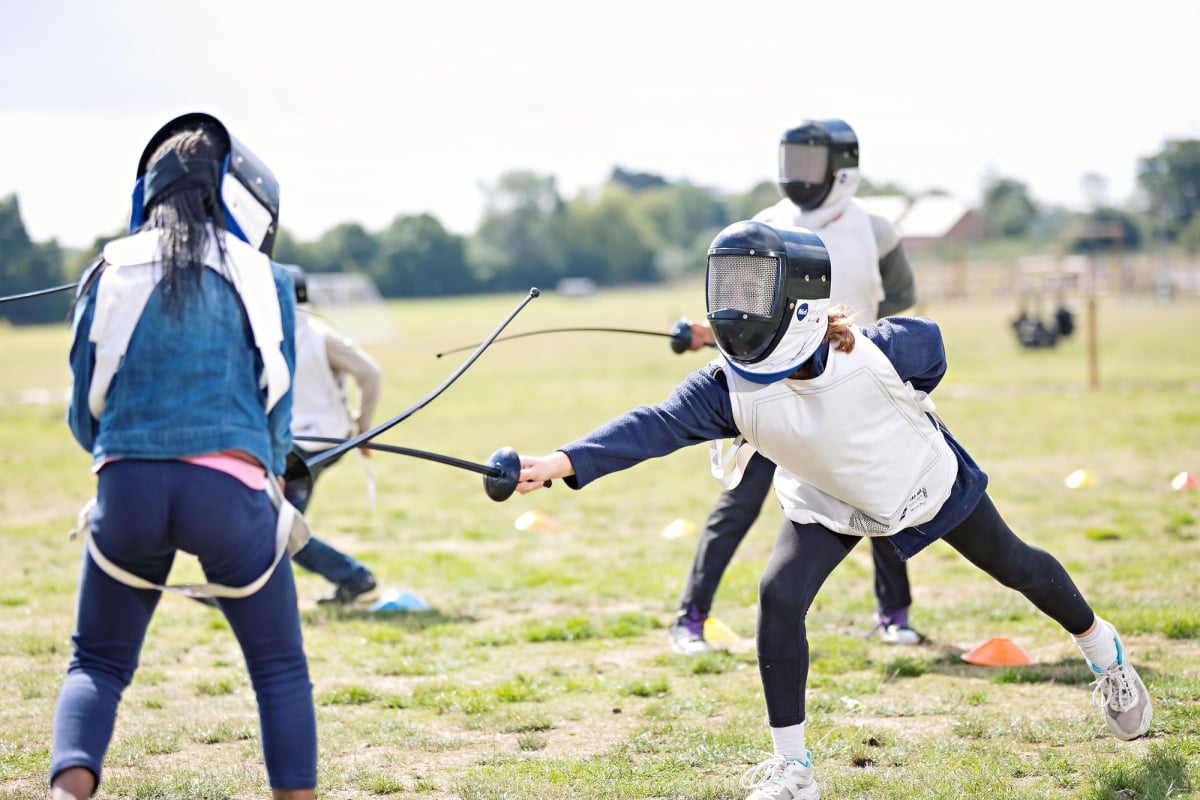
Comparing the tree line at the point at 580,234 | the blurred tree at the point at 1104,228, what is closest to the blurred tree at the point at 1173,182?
the tree line at the point at 580,234

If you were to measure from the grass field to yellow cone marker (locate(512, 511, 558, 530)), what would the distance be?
0.13m

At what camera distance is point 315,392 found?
725 cm

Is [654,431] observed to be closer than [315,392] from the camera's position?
Yes

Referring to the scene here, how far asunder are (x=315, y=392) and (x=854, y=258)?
3134mm

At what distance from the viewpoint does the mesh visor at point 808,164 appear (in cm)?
625

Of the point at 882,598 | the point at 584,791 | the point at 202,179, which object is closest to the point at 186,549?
the point at 202,179

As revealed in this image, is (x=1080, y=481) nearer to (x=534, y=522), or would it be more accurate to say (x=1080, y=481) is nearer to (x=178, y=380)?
(x=534, y=522)

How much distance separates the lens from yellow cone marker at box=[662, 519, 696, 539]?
9.23 m

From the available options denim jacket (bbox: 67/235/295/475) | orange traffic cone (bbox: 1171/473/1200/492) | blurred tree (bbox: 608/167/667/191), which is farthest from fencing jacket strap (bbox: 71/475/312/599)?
blurred tree (bbox: 608/167/667/191)

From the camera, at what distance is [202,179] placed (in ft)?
10.8

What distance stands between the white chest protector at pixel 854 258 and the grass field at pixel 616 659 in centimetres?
171

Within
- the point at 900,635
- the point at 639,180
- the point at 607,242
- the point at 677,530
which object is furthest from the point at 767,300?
the point at 639,180

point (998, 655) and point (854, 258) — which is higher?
point (854, 258)

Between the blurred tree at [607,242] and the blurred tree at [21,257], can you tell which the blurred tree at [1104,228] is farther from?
the blurred tree at [21,257]
